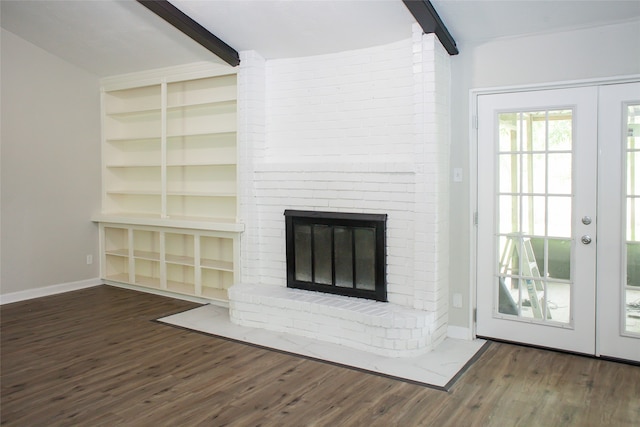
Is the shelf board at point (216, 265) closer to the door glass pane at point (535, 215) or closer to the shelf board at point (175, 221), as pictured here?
the shelf board at point (175, 221)

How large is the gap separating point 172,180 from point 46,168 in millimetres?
1345

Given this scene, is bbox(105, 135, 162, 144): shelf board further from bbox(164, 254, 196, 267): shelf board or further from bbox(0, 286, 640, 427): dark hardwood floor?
bbox(0, 286, 640, 427): dark hardwood floor

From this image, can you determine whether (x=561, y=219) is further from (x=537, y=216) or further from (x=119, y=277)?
(x=119, y=277)

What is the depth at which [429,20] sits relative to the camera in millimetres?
3682

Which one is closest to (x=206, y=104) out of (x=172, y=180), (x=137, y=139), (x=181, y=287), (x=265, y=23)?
(x=172, y=180)

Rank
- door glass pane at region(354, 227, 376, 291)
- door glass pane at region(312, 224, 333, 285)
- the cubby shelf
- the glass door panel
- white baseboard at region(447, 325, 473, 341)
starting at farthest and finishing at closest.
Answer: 1. the cubby shelf
2. door glass pane at region(312, 224, 333, 285)
3. door glass pane at region(354, 227, 376, 291)
4. white baseboard at region(447, 325, 473, 341)
5. the glass door panel

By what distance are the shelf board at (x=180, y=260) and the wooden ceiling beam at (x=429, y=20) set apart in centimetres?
335

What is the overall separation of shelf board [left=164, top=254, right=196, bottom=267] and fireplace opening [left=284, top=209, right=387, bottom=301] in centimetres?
140

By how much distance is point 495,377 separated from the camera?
346cm

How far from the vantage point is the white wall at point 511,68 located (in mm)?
3594

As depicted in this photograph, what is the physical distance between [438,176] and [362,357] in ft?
4.88

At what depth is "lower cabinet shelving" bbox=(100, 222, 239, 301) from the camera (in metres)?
5.53

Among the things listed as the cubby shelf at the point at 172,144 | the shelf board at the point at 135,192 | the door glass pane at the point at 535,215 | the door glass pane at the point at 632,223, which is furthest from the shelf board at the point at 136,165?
the door glass pane at the point at 632,223

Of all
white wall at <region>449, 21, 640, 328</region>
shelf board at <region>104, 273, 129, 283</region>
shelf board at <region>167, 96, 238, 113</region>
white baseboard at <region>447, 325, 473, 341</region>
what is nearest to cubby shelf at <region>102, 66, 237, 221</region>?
shelf board at <region>167, 96, 238, 113</region>
